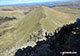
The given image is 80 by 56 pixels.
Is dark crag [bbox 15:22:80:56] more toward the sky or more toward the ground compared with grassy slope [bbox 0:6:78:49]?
more toward the sky

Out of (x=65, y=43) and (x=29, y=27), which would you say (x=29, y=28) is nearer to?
(x=29, y=27)

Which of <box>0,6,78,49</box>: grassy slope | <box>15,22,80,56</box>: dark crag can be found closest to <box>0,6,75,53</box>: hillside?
<box>0,6,78,49</box>: grassy slope

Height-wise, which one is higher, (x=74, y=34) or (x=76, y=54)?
(x=74, y=34)

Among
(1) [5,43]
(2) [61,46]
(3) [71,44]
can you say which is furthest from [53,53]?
(1) [5,43]

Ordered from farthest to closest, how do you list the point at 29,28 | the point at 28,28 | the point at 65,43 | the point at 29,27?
the point at 29,27 < the point at 28,28 < the point at 29,28 < the point at 65,43

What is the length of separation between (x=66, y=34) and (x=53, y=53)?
4.90 meters

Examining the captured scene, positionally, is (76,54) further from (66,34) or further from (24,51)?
(24,51)

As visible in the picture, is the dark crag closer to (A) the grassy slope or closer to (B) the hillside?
(B) the hillside

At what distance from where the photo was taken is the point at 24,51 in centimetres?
3206

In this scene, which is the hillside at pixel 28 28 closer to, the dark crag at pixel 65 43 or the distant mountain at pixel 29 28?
the distant mountain at pixel 29 28

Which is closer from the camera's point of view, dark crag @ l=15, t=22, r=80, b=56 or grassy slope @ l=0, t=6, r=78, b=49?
dark crag @ l=15, t=22, r=80, b=56

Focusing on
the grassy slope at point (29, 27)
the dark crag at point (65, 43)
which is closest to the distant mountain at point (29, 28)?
the grassy slope at point (29, 27)

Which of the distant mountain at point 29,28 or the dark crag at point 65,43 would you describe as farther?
the distant mountain at point 29,28

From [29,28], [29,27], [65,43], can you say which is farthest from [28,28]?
[65,43]
